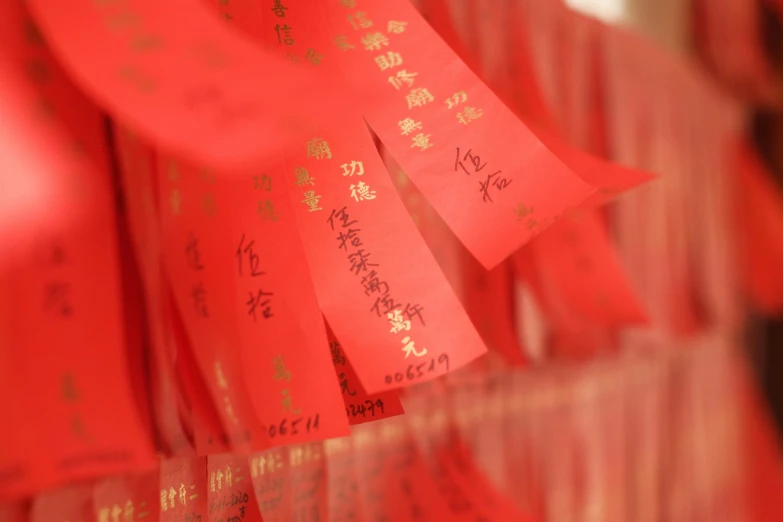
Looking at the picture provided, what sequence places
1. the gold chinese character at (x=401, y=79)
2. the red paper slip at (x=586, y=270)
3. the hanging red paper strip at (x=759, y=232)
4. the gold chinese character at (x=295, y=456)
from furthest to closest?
the hanging red paper strip at (x=759, y=232)
the red paper slip at (x=586, y=270)
the gold chinese character at (x=295, y=456)
the gold chinese character at (x=401, y=79)

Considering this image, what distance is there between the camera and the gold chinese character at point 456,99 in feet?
1.59

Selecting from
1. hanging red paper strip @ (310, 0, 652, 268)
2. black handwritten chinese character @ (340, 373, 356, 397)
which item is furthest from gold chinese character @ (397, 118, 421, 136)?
black handwritten chinese character @ (340, 373, 356, 397)

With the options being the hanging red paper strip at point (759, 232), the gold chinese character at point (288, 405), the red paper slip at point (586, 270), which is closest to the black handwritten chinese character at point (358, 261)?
the gold chinese character at point (288, 405)

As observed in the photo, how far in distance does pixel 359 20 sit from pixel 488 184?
16cm

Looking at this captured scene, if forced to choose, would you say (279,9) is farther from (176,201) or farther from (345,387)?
(345,387)

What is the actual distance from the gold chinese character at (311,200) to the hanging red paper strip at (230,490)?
8.6 inches

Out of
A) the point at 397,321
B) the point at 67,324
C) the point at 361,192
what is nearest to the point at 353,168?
the point at 361,192

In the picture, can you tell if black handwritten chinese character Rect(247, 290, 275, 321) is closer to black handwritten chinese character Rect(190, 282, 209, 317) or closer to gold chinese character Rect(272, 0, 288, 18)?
black handwritten chinese character Rect(190, 282, 209, 317)

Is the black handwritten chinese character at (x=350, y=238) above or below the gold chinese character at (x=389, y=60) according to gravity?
below

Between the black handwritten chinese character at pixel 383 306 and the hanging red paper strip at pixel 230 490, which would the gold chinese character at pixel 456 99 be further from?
the hanging red paper strip at pixel 230 490

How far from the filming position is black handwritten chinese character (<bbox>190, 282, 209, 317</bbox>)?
0.46 meters

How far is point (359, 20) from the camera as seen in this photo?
49 cm

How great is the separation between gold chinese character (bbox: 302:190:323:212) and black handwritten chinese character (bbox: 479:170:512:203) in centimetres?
12

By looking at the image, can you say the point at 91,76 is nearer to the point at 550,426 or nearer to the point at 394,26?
the point at 394,26
